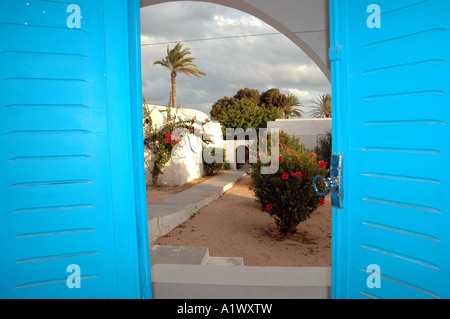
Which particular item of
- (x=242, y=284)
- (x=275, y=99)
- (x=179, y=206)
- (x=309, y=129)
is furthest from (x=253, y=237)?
(x=275, y=99)

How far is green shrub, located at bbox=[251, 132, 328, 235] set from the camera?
231 inches

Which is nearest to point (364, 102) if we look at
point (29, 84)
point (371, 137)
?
point (371, 137)

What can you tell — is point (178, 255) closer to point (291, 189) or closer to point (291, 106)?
point (291, 189)

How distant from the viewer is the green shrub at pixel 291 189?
586 cm

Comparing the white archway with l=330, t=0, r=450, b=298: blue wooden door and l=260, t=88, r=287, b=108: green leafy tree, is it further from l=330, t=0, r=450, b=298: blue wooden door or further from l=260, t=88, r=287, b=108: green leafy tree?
l=260, t=88, r=287, b=108: green leafy tree

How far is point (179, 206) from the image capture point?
7.27 metres

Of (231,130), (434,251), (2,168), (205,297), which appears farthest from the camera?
(231,130)

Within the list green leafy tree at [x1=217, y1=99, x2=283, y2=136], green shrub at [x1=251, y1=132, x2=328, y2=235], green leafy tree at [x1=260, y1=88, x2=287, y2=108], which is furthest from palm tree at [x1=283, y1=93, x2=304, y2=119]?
green shrub at [x1=251, y1=132, x2=328, y2=235]

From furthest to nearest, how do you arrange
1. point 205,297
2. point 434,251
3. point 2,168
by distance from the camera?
point 205,297 → point 2,168 → point 434,251

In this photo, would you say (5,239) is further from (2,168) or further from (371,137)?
(371,137)

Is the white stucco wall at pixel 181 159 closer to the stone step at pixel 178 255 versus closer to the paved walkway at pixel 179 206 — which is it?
the paved walkway at pixel 179 206

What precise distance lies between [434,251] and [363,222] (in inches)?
14.1

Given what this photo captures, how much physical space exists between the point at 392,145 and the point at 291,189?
4309 mm

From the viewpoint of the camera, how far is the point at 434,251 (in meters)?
1.53
